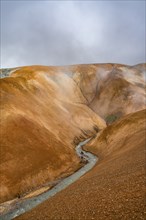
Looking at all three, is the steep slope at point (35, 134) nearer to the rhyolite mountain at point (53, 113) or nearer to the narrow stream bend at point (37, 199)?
the rhyolite mountain at point (53, 113)

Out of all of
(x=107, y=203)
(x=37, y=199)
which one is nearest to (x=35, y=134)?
(x=37, y=199)

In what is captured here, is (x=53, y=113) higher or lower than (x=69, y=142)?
higher

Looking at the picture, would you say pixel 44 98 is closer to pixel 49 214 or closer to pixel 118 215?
pixel 49 214

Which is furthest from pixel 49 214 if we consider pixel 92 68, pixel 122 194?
pixel 92 68

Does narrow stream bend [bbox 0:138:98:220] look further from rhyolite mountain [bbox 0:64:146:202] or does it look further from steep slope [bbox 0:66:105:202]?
steep slope [bbox 0:66:105:202]

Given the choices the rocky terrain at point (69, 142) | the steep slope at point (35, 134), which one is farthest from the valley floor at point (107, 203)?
the steep slope at point (35, 134)

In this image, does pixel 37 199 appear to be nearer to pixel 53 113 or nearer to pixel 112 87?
pixel 53 113

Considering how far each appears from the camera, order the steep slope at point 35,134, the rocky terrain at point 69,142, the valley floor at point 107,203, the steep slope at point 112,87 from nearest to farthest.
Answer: the valley floor at point 107,203 → the rocky terrain at point 69,142 → the steep slope at point 35,134 → the steep slope at point 112,87
